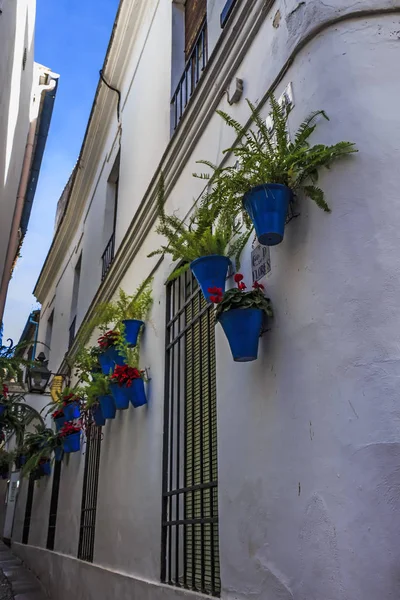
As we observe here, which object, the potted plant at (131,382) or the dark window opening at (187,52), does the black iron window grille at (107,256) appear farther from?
the potted plant at (131,382)

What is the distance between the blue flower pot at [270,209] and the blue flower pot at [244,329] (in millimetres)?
400

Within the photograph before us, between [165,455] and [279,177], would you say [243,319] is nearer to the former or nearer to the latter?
[279,177]

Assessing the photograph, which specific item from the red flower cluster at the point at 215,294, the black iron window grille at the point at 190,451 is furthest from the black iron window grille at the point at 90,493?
the red flower cluster at the point at 215,294

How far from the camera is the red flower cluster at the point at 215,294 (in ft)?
9.78

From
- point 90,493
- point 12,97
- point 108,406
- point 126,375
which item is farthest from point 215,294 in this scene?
point 12,97

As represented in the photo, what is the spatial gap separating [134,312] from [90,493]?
8.83 ft

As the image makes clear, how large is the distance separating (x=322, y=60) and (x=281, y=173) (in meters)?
0.72

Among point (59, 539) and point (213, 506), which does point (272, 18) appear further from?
point (59, 539)

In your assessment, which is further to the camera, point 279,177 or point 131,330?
point 131,330

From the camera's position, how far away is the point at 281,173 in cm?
277

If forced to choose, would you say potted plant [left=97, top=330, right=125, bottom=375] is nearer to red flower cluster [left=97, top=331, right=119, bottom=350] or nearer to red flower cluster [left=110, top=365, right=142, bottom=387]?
red flower cluster [left=97, top=331, right=119, bottom=350]

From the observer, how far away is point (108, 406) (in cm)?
571

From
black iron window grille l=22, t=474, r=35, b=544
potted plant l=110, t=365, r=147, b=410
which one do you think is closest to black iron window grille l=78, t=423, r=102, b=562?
potted plant l=110, t=365, r=147, b=410

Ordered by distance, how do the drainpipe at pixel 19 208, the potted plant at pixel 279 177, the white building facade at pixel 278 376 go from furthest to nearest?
the drainpipe at pixel 19 208 → the potted plant at pixel 279 177 → the white building facade at pixel 278 376
